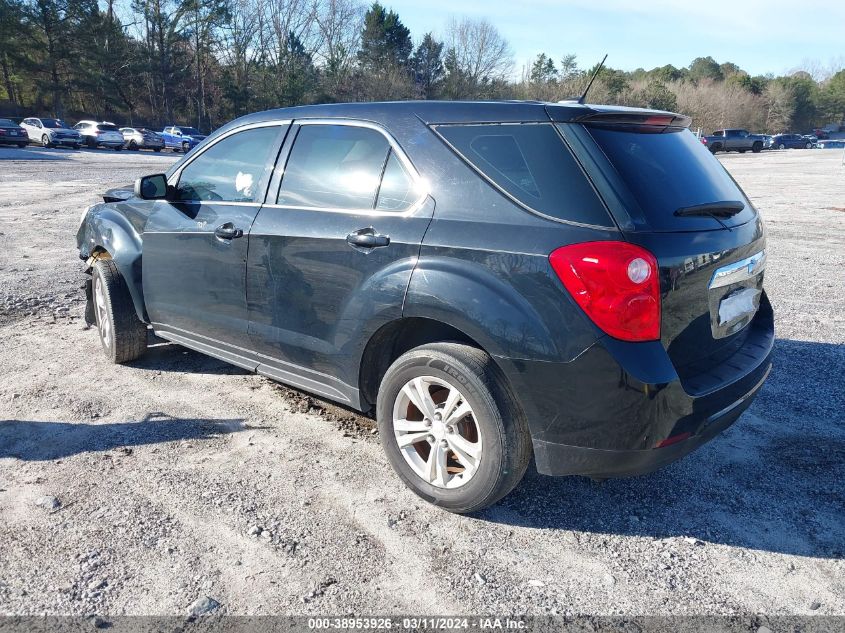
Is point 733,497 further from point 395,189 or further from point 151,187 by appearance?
point 151,187


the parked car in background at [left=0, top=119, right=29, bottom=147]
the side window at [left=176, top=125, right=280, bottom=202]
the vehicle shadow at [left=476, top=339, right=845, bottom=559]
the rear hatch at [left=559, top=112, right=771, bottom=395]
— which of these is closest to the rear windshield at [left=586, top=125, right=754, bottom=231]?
the rear hatch at [left=559, top=112, right=771, bottom=395]

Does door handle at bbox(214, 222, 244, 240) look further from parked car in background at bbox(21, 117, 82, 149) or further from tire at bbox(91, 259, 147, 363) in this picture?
parked car in background at bbox(21, 117, 82, 149)

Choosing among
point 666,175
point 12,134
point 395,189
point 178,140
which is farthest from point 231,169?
point 178,140

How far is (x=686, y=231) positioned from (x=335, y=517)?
79.1 inches

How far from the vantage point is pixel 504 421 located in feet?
9.08

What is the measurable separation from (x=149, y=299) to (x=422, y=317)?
99.8 inches

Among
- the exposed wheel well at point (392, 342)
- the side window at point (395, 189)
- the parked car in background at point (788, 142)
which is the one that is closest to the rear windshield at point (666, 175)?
the side window at point (395, 189)

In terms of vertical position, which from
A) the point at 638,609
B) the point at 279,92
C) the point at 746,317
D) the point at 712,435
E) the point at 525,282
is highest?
the point at 279,92

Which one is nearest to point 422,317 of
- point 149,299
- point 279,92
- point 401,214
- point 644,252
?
point 401,214

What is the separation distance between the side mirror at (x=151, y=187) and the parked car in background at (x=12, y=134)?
122 ft

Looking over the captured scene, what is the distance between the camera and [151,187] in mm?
4273

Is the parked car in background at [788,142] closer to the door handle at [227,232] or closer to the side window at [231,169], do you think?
the side window at [231,169]

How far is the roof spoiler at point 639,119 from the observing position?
9.22 feet

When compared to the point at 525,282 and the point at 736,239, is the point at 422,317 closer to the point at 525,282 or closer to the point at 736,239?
the point at 525,282
